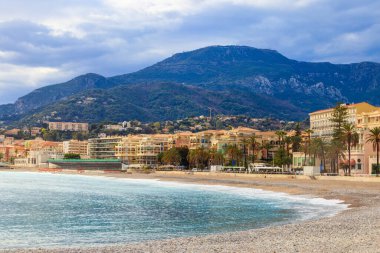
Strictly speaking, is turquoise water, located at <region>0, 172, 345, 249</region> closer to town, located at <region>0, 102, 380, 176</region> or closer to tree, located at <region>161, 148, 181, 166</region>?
town, located at <region>0, 102, 380, 176</region>

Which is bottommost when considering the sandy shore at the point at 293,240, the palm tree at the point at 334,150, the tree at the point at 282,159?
the sandy shore at the point at 293,240

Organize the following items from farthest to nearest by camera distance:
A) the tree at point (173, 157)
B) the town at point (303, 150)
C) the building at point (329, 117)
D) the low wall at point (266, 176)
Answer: the tree at point (173, 157)
the building at point (329, 117)
the town at point (303, 150)
the low wall at point (266, 176)

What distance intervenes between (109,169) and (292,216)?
160514 mm

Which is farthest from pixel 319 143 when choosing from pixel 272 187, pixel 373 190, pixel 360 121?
pixel 373 190

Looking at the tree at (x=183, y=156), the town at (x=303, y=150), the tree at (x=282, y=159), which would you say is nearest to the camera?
the town at (x=303, y=150)

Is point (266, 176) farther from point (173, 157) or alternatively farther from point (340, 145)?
point (173, 157)

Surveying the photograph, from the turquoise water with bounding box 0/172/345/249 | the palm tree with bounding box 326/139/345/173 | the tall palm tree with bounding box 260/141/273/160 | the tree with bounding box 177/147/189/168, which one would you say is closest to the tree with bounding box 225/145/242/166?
the tall palm tree with bounding box 260/141/273/160

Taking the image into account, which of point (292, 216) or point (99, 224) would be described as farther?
point (292, 216)

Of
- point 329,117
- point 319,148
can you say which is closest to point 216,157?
point 329,117

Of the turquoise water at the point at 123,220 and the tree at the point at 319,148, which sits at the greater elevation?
the tree at the point at 319,148

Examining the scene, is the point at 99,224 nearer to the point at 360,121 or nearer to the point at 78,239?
the point at 78,239

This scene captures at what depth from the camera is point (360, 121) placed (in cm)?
11275

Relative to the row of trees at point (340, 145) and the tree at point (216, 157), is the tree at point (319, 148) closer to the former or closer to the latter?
the row of trees at point (340, 145)

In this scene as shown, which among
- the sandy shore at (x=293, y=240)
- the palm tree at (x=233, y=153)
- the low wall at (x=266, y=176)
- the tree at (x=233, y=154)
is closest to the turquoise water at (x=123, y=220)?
the sandy shore at (x=293, y=240)
